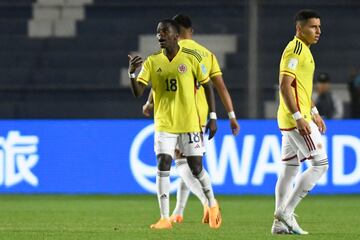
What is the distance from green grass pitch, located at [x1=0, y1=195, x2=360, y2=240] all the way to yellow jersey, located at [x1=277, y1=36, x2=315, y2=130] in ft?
3.03

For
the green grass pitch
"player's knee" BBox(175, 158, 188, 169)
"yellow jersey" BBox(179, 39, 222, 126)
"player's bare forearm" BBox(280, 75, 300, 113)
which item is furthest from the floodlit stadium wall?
"player's bare forearm" BBox(280, 75, 300, 113)

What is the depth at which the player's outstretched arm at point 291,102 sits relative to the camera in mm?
9117

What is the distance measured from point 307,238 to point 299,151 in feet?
2.60

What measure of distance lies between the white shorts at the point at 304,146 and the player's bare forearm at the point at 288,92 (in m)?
0.27

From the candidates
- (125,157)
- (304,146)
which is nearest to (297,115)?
(304,146)

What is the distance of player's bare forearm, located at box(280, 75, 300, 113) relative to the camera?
917 cm

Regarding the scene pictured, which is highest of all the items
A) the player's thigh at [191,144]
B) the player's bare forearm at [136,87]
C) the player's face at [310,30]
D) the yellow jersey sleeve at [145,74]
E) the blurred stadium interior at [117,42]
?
the blurred stadium interior at [117,42]

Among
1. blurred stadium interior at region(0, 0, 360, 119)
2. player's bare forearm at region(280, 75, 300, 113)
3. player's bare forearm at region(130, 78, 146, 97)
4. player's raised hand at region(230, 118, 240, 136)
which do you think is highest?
blurred stadium interior at region(0, 0, 360, 119)

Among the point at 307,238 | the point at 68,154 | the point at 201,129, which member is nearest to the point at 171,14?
the point at 68,154

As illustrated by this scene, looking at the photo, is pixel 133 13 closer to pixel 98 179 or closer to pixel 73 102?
pixel 73 102

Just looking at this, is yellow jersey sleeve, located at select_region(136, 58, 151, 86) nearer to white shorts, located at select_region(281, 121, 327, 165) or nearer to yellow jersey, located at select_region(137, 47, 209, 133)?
yellow jersey, located at select_region(137, 47, 209, 133)

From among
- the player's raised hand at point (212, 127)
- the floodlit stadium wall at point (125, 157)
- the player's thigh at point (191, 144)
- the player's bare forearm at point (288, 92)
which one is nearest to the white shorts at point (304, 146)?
the player's bare forearm at point (288, 92)

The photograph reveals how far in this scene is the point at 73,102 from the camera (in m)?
20.5

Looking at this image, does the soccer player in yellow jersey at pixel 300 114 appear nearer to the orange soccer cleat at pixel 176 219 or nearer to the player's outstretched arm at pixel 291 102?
the player's outstretched arm at pixel 291 102
